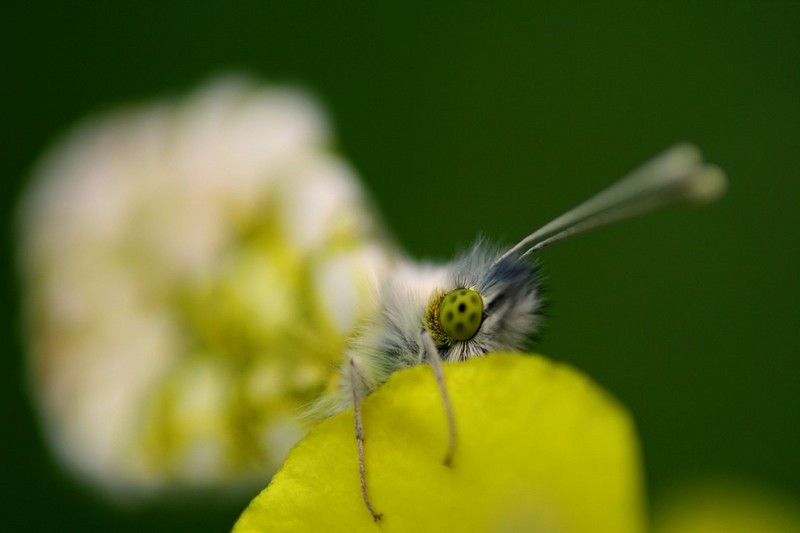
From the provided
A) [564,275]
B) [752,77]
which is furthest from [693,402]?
[752,77]

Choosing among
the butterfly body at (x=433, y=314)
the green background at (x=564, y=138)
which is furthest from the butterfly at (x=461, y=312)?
the green background at (x=564, y=138)

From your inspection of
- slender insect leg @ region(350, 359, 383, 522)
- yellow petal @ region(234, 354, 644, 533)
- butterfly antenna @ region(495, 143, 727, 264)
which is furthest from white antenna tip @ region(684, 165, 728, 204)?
slender insect leg @ region(350, 359, 383, 522)

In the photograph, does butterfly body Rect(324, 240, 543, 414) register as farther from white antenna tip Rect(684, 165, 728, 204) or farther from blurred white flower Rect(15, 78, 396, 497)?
white antenna tip Rect(684, 165, 728, 204)

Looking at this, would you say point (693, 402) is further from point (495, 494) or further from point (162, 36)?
point (162, 36)

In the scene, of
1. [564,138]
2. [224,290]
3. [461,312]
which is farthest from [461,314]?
[564,138]

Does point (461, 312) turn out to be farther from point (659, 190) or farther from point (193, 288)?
point (193, 288)

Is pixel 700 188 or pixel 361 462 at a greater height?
pixel 700 188
